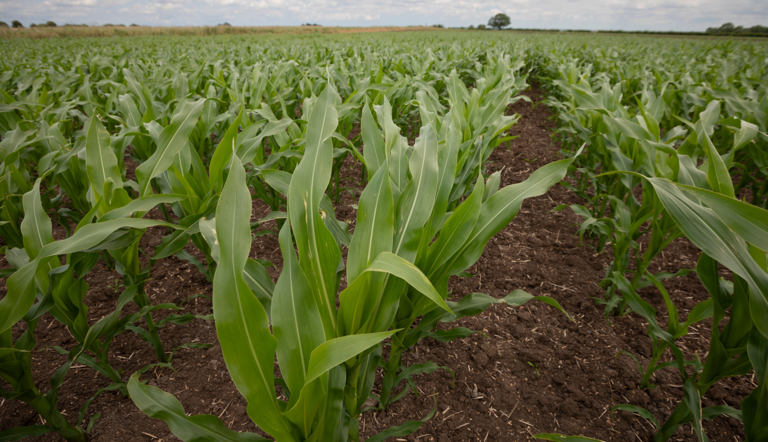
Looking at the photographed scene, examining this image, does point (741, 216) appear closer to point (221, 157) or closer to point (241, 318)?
point (241, 318)

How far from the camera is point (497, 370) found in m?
1.67

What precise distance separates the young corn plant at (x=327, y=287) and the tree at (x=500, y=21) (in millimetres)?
68729

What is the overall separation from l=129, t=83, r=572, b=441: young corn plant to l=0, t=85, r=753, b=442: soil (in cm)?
49

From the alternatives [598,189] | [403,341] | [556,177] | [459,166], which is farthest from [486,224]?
[598,189]

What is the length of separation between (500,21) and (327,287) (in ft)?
228

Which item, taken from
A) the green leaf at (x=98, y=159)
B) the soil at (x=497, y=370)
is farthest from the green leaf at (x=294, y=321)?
the green leaf at (x=98, y=159)

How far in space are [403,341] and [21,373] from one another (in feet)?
4.10

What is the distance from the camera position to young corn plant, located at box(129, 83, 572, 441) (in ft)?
2.29

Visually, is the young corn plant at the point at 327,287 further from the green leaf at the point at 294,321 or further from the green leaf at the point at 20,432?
the green leaf at the point at 20,432

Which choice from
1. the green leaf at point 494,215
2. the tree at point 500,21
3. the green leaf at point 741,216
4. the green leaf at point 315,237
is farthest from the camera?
the tree at point 500,21

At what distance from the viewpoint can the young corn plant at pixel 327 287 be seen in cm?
70

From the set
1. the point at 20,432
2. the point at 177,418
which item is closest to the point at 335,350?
the point at 177,418

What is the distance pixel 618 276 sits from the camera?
59.2 inches

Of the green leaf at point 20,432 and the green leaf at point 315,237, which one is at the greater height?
the green leaf at point 315,237
